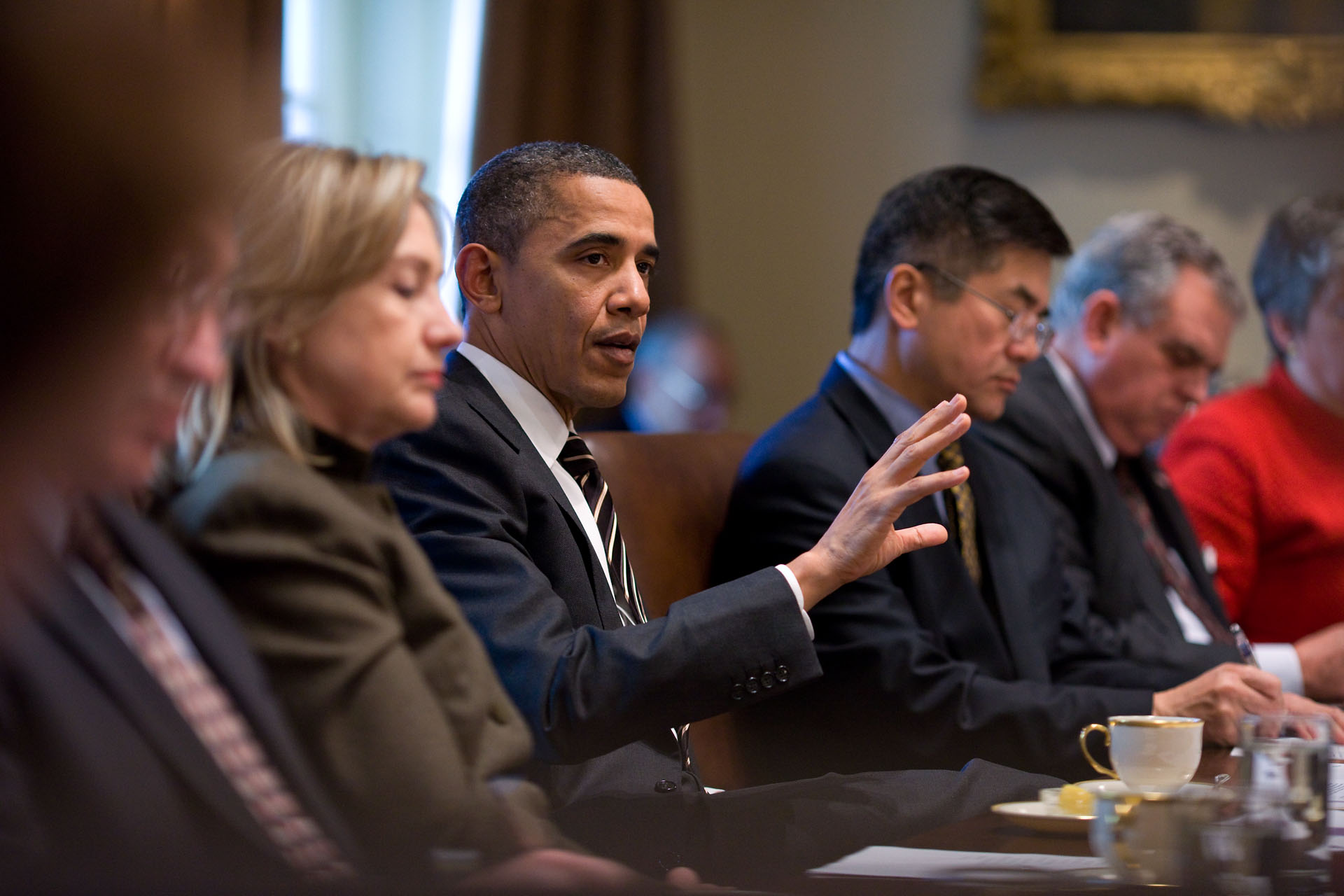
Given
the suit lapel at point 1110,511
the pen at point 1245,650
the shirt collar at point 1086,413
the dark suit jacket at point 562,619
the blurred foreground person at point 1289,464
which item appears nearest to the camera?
the dark suit jacket at point 562,619

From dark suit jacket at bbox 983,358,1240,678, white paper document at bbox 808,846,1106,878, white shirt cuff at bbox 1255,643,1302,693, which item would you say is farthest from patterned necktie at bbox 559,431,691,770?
white shirt cuff at bbox 1255,643,1302,693

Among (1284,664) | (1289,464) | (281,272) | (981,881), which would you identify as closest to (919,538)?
(981,881)

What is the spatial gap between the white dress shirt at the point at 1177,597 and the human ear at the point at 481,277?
1.23m

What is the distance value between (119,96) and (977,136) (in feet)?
13.2

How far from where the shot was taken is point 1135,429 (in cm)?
235

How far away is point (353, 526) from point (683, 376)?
132 inches

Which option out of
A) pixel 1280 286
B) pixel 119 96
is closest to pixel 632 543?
pixel 119 96

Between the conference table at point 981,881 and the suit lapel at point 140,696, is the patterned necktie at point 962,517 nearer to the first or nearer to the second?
the conference table at point 981,881

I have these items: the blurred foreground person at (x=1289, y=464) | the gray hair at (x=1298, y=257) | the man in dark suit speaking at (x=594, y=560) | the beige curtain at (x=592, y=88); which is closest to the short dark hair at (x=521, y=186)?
the man in dark suit speaking at (x=594, y=560)

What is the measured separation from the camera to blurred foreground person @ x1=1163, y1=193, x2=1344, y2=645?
2.46 m

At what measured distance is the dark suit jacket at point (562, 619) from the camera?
1147 mm

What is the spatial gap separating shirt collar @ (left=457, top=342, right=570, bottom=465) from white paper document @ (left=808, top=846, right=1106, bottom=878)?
0.53 meters

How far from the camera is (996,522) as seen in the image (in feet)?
6.32

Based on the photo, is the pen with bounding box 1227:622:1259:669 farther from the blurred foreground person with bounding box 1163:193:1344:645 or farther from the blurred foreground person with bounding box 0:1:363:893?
the blurred foreground person with bounding box 0:1:363:893
